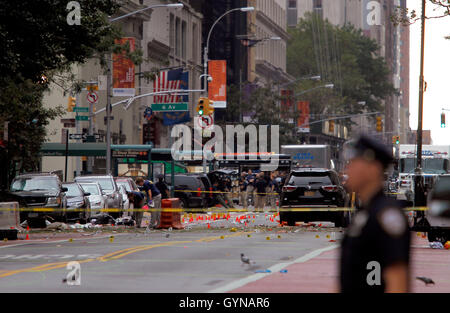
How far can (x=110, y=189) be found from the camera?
117 feet

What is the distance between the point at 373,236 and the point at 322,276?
31.5ft

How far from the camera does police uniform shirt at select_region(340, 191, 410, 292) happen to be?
489cm

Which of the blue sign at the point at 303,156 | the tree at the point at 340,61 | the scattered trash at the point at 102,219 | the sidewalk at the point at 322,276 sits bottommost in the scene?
the scattered trash at the point at 102,219

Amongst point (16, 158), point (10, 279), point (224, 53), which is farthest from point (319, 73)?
point (10, 279)

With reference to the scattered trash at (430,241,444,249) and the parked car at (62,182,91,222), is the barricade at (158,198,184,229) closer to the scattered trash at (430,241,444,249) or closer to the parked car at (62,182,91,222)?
the parked car at (62,182,91,222)

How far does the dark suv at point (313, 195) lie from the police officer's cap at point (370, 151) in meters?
23.5

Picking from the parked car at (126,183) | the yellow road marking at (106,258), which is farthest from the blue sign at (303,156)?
the yellow road marking at (106,258)

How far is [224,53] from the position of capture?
95125mm

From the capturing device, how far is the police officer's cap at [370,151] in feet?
17.0

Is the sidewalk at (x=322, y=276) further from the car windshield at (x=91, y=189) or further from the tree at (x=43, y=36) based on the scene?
the car windshield at (x=91, y=189)

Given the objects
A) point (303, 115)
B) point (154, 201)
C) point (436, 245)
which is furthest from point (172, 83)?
point (436, 245)

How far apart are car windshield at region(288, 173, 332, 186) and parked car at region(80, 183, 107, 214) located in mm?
7782

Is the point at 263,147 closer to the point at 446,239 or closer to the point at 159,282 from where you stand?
the point at 446,239

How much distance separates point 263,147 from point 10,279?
6648 cm
